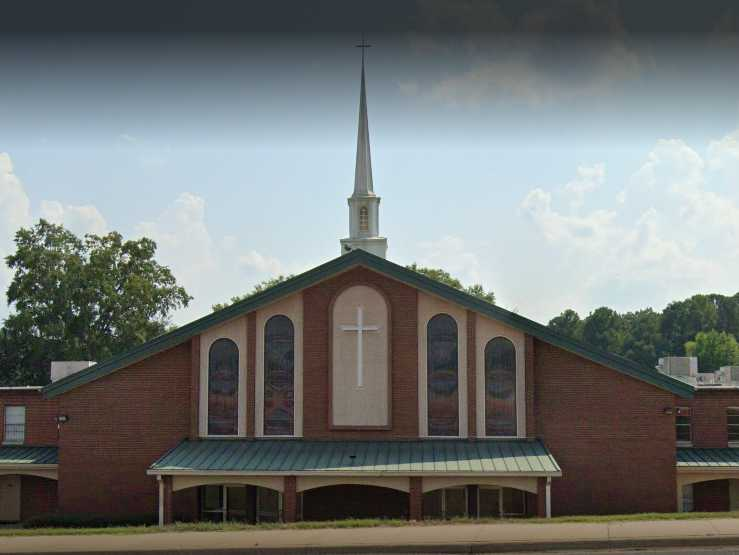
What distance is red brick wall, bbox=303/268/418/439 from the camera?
3153cm

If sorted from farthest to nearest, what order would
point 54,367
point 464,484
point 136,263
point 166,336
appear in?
point 136,263 → point 54,367 → point 166,336 → point 464,484

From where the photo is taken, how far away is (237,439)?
105ft

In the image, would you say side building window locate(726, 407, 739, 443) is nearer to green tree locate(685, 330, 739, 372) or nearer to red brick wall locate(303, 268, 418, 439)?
red brick wall locate(303, 268, 418, 439)

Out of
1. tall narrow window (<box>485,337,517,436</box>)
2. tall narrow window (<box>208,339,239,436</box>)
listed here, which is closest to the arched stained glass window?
tall narrow window (<box>208,339,239,436</box>)

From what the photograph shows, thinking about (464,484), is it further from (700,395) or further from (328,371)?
(700,395)

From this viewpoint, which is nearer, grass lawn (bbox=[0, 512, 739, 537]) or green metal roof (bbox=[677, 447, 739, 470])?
grass lawn (bbox=[0, 512, 739, 537])

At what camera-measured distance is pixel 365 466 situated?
29469mm

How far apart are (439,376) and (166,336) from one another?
8.08 meters

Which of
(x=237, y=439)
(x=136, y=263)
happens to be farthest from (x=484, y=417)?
(x=136, y=263)

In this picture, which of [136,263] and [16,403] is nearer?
[16,403]

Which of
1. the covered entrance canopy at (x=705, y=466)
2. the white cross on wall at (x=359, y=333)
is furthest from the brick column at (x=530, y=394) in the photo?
the covered entrance canopy at (x=705, y=466)

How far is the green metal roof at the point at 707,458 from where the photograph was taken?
3269 cm

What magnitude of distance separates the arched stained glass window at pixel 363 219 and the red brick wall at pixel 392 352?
42805 mm

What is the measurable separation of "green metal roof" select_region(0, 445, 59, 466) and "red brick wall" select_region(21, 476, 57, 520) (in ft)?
3.36
